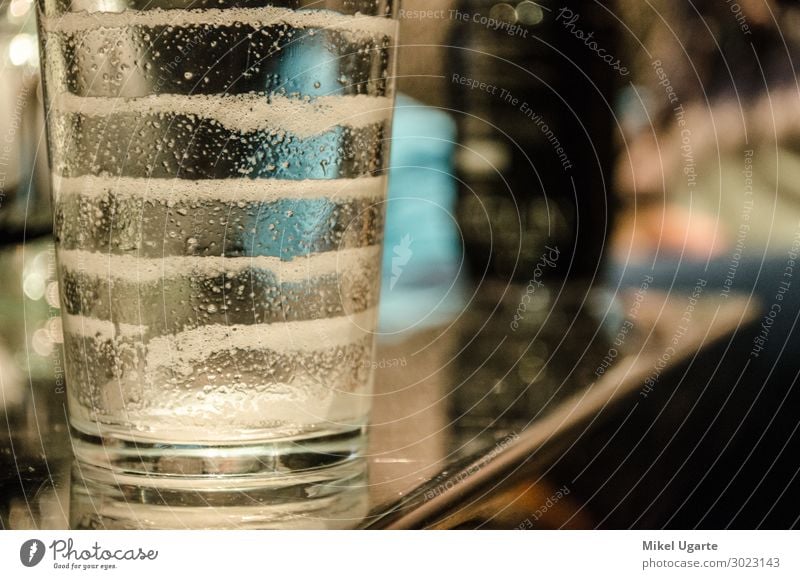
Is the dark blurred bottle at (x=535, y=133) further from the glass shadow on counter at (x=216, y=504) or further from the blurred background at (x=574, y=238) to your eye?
the glass shadow on counter at (x=216, y=504)

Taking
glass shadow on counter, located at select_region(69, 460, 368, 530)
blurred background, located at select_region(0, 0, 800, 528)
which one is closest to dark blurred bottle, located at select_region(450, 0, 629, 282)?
blurred background, located at select_region(0, 0, 800, 528)

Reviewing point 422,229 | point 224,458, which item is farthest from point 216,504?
point 422,229

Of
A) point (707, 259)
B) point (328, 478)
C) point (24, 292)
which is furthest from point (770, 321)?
point (24, 292)

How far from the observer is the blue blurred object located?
35 cm

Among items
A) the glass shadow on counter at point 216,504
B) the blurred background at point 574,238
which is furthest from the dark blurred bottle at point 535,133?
the glass shadow on counter at point 216,504

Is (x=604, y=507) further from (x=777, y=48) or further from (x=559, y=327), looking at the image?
(x=777, y=48)

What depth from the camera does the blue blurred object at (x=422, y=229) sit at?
1.15 feet

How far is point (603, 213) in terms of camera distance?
363 mm

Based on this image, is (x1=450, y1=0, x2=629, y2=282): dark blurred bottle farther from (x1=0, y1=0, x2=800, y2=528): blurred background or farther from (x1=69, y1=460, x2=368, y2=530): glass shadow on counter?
(x1=69, y1=460, x2=368, y2=530): glass shadow on counter

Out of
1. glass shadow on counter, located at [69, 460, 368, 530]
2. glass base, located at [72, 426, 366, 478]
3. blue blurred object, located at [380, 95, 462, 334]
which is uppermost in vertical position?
blue blurred object, located at [380, 95, 462, 334]

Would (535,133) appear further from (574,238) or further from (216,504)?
(216,504)

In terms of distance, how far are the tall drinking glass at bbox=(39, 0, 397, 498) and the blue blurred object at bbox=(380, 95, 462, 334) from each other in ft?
0.12

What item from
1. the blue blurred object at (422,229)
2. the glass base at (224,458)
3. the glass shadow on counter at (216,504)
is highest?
the blue blurred object at (422,229)
